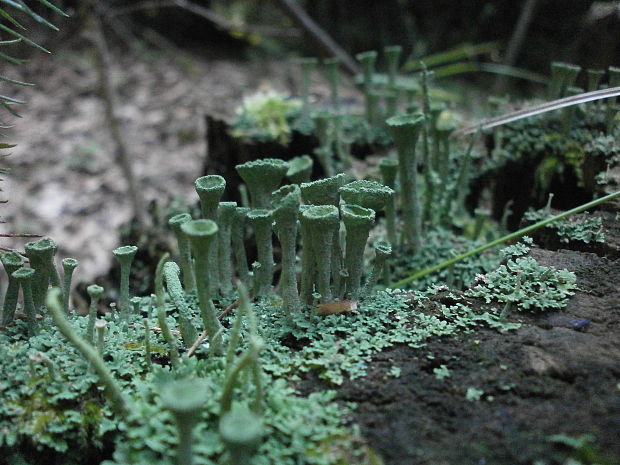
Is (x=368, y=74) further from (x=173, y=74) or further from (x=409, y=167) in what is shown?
(x=173, y=74)

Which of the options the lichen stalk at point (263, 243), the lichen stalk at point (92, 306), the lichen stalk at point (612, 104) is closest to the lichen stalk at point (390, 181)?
the lichen stalk at point (263, 243)

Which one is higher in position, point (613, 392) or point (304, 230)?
point (304, 230)

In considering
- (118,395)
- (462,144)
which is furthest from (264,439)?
(462,144)

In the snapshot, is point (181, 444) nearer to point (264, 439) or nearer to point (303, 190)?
point (264, 439)

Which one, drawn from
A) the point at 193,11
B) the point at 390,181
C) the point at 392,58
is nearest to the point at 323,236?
the point at 390,181

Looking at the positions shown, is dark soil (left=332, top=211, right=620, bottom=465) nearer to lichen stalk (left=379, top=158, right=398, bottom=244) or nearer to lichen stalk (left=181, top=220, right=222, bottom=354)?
lichen stalk (left=181, top=220, right=222, bottom=354)
